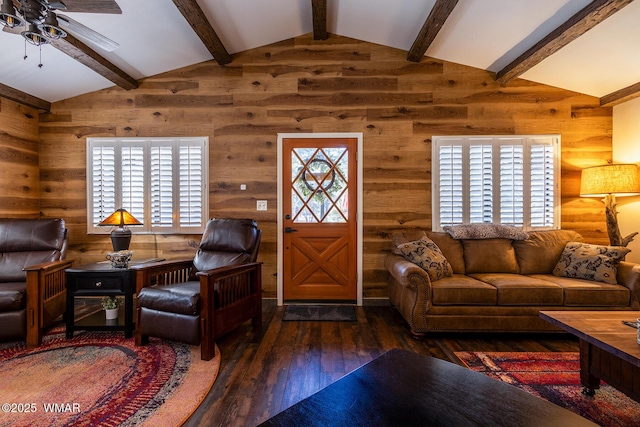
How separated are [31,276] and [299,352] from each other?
2.33m

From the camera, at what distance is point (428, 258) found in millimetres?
3074

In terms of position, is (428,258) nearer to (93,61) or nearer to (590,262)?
(590,262)

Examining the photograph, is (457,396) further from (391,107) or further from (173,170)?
(173,170)

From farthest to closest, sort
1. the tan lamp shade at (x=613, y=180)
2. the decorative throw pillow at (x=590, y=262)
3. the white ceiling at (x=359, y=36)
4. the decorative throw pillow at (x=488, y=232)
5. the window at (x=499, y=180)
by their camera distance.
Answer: the window at (x=499, y=180), the decorative throw pillow at (x=488, y=232), the tan lamp shade at (x=613, y=180), the decorative throw pillow at (x=590, y=262), the white ceiling at (x=359, y=36)

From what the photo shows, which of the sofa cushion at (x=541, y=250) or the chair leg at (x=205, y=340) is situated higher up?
the sofa cushion at (x=541, y=250)

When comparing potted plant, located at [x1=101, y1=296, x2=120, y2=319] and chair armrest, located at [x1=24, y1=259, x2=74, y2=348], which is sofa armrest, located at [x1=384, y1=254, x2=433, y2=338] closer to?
potted plant, located at [x1=101, y1=296, x2=120, y2=319]

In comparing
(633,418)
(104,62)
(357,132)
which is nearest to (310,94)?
(357,132)

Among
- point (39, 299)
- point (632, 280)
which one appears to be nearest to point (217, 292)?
point (39, 299)

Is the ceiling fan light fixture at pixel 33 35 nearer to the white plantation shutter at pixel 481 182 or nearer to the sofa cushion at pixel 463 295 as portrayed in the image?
the sofa cushion at pixel 463 295

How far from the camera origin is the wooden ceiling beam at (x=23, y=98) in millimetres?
3471

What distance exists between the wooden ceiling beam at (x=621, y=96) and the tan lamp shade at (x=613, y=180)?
0.85m

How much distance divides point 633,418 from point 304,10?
4.28 metres

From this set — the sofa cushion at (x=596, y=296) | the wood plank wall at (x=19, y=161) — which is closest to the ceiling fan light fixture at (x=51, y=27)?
the wood plank wall at (x=19, y=161)

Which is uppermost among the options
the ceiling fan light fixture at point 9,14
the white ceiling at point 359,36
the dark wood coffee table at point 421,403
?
the white ceiling at point 359,36
